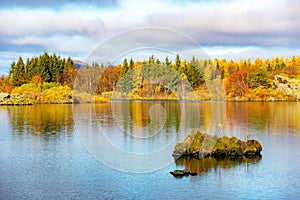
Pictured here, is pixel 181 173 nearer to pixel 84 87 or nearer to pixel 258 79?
pixel 84 87

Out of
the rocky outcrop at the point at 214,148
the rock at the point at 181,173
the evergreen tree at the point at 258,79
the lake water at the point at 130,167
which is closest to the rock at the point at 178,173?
the rock at the point at 181,173

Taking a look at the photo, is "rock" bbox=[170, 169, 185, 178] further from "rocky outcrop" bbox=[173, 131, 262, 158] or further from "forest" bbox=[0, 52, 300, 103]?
"forest" bbox=[0, 52, 300, 103]

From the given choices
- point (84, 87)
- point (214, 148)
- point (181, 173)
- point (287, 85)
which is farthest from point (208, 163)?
point (287, 85)

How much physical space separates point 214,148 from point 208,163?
6.79 ft

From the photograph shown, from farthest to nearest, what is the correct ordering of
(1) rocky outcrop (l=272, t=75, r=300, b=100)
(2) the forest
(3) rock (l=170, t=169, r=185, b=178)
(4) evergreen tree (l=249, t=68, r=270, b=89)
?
(1) rocky outcrop (l=272, t=75, r=300, b=100) → (4) evergreen tree (l=249, t=68, r=270, b=89) → (2) the forest → (3) rock (l=170, t=169, r=185, b=178)

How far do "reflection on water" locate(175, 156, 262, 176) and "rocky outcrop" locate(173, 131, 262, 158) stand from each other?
58 cm

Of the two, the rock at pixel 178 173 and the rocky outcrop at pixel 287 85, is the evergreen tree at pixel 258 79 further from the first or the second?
the rock at pixel 178 173

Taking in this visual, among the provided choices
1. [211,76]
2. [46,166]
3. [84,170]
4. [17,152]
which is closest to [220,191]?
[84,170]

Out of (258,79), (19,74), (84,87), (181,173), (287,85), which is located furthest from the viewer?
(287,85)

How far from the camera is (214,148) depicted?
26484 millimetres

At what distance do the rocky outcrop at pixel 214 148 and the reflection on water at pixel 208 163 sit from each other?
583mm

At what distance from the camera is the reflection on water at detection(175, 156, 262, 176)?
2345cm

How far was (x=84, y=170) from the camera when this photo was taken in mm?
23344

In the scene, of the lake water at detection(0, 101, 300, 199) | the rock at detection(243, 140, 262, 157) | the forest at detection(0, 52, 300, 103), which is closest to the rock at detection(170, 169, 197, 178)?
the lake water at detection(0, 101, 300, 199)
